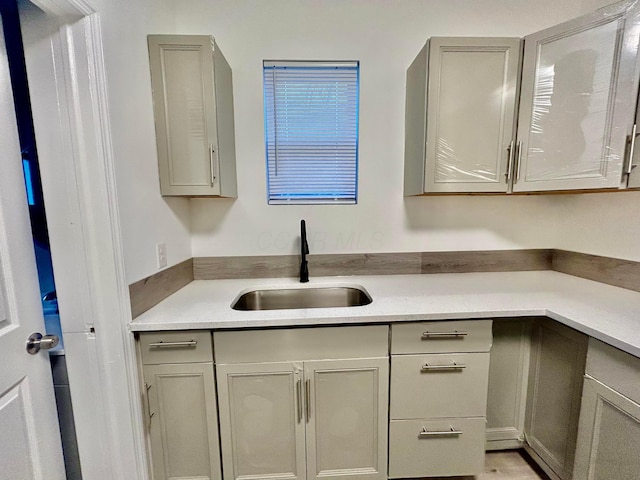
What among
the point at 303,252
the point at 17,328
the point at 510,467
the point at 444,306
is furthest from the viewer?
the point at 303,252

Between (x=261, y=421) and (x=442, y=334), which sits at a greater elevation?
(x=442, y=334)

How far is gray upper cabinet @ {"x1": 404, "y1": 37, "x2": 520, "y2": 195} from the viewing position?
1.31 m

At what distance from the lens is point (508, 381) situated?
1462 millimetres

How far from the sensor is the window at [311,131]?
1.62 metres

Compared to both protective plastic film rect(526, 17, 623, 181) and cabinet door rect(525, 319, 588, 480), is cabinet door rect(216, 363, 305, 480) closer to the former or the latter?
cabinet door rect(525, 319, 588, 480)

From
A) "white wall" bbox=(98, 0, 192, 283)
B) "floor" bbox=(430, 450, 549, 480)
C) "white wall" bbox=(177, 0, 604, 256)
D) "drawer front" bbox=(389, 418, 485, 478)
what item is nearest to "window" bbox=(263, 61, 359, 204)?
"white wall" bbox=(177, 0, 604, 256)

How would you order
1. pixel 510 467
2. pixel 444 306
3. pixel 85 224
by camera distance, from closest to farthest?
pixel 85 224
pixel 444 306
pixel 510 467

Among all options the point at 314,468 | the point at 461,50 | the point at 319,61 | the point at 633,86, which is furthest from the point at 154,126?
the point at 633,86

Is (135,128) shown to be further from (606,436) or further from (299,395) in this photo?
(606,436)

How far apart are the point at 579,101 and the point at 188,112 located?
182 cm

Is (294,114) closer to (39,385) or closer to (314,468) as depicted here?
(39,385)

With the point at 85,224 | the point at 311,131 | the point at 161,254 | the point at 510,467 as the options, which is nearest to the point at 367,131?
the point at 311,131

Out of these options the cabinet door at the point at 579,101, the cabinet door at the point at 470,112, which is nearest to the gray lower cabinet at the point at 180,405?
the cabinet door at the point at 470,112

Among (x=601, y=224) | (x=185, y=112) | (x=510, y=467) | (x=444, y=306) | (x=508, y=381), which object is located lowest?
(x=510, y=467)
